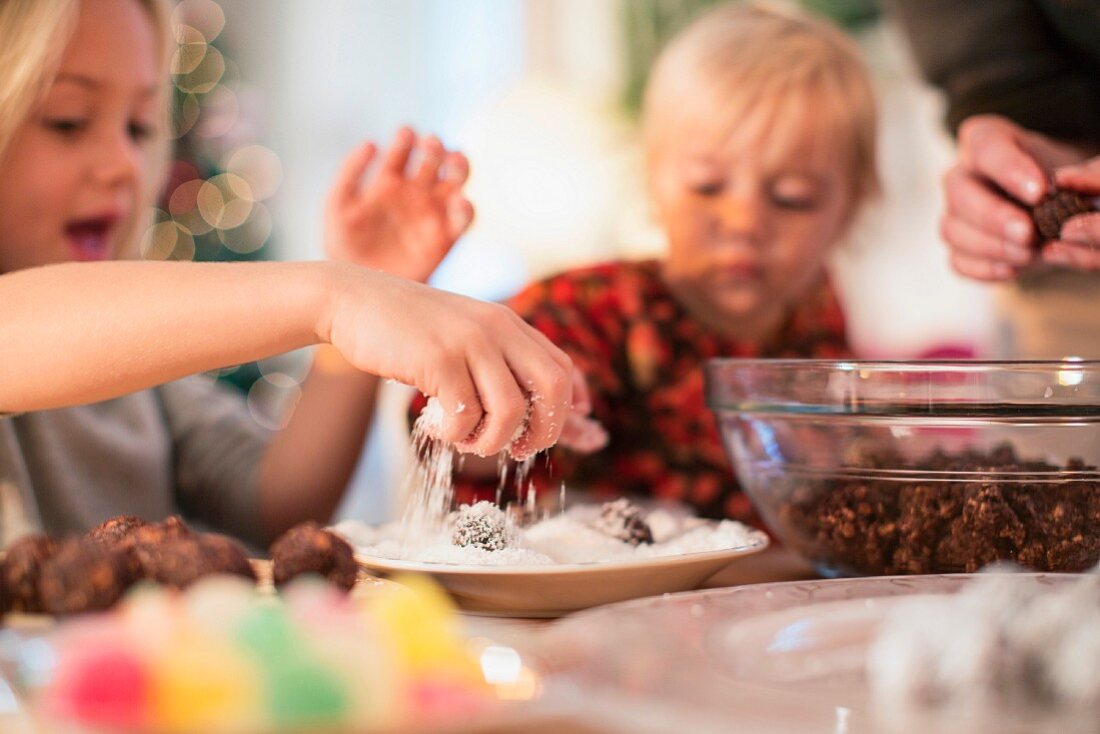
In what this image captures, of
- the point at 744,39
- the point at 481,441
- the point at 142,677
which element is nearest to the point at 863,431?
the point at 481,441

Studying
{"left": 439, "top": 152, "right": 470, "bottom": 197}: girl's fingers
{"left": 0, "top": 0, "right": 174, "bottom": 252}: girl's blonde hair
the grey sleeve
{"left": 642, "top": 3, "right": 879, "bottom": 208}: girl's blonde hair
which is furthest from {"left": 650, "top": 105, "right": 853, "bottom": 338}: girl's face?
{"left": 0, "top": 0, "right": 174, "bottom": 252}: girl's blonde hair

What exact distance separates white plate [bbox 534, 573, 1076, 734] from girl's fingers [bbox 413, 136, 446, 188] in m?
0.63

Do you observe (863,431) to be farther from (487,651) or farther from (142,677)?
(142,677)

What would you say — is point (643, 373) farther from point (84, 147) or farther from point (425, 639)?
point (425, 639)

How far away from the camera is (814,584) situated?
57cm

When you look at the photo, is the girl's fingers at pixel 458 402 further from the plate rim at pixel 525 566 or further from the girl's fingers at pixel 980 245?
the girl's fingers at pixel 980 245

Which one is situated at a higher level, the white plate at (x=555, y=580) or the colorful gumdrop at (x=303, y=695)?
the colorful gumdrop at (x=303, y=695)

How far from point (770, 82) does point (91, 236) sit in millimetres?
1073

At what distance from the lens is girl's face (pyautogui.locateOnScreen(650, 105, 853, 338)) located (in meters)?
1.60

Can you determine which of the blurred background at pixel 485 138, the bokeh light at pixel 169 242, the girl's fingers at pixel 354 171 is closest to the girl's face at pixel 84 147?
the girl's fingers at pixel 354 171

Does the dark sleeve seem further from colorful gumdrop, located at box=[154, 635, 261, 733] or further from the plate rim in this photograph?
colorful gumdrop, located at box=[154, 635, 261, 733]

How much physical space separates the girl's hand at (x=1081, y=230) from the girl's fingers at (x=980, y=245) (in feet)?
0.18

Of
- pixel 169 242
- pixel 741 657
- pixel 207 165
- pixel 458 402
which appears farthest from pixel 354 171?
pixel 207 165

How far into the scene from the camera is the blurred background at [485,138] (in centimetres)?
296
